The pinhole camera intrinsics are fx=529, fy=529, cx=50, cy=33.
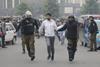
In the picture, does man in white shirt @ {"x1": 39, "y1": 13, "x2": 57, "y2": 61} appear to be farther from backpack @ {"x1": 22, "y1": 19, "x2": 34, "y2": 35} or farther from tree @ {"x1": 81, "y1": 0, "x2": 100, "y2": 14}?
tree @ {"x1": 81, "y1": 0, "x2": 100, "y2": 14}


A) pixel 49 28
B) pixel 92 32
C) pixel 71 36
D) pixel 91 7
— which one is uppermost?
pixel 49 28

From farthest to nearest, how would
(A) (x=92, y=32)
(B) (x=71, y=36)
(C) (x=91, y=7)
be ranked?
(C) (x=91, y=7), (A) (x=92, y=32), (B) (x=71, y=36)

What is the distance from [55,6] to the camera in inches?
4793

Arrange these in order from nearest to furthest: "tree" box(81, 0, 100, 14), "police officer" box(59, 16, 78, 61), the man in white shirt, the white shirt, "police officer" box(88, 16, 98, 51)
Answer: "police officer" box(59, 16, 78, 61) → the man in white shirt → the white shirt → "police officer" box(88, 16, 98, 51) → "tree" box(81, 0, 100, 14)

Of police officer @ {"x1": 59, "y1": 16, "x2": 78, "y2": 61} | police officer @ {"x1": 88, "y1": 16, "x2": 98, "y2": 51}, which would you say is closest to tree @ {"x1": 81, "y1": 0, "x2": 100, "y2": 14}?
police officer @ {"x1": 88, "y1": 16, "x2": 98, "y2": 51}

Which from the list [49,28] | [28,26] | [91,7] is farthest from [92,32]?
[91,7]

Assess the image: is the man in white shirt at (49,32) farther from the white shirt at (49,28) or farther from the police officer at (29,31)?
the police officer at (29,31)

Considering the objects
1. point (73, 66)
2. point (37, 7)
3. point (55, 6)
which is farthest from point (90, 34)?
point (37, 7)

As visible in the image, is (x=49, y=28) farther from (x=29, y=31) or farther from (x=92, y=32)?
(x=92, y=32)

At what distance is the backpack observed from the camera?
19.6 m

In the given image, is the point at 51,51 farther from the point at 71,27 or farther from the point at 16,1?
the point at 16,1

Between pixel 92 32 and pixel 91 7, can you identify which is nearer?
pixel 92 32

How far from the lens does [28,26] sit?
19656 mm

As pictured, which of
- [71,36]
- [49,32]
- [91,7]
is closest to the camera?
[71,36]
